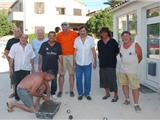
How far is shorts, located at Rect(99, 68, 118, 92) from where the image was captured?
859 cm

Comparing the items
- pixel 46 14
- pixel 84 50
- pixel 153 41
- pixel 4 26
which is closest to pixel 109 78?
pixel 84 50

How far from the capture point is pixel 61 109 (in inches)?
308

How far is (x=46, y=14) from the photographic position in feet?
154

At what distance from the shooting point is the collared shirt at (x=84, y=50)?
8539 millimetres

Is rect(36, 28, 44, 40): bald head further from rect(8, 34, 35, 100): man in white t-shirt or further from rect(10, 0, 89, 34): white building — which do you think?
rect(10, 0, 89, 34): white building

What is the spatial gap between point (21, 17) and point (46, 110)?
130 feet

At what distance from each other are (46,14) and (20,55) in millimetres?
39208

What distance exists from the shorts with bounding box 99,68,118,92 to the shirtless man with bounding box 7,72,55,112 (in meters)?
1.64

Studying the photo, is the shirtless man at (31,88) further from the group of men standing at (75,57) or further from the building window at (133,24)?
the building window at (133,24)

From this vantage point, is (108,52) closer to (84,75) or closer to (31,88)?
(84,75)

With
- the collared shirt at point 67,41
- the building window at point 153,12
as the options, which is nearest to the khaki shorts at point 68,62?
the collared shirt at point 67,41

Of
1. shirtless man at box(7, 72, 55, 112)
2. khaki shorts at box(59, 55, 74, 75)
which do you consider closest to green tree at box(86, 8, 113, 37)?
khaki shorts at box(59, 55, 74, 75)

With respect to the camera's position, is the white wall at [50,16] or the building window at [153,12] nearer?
the building window at [153,12]

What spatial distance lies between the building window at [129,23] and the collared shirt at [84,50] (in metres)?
3.41
